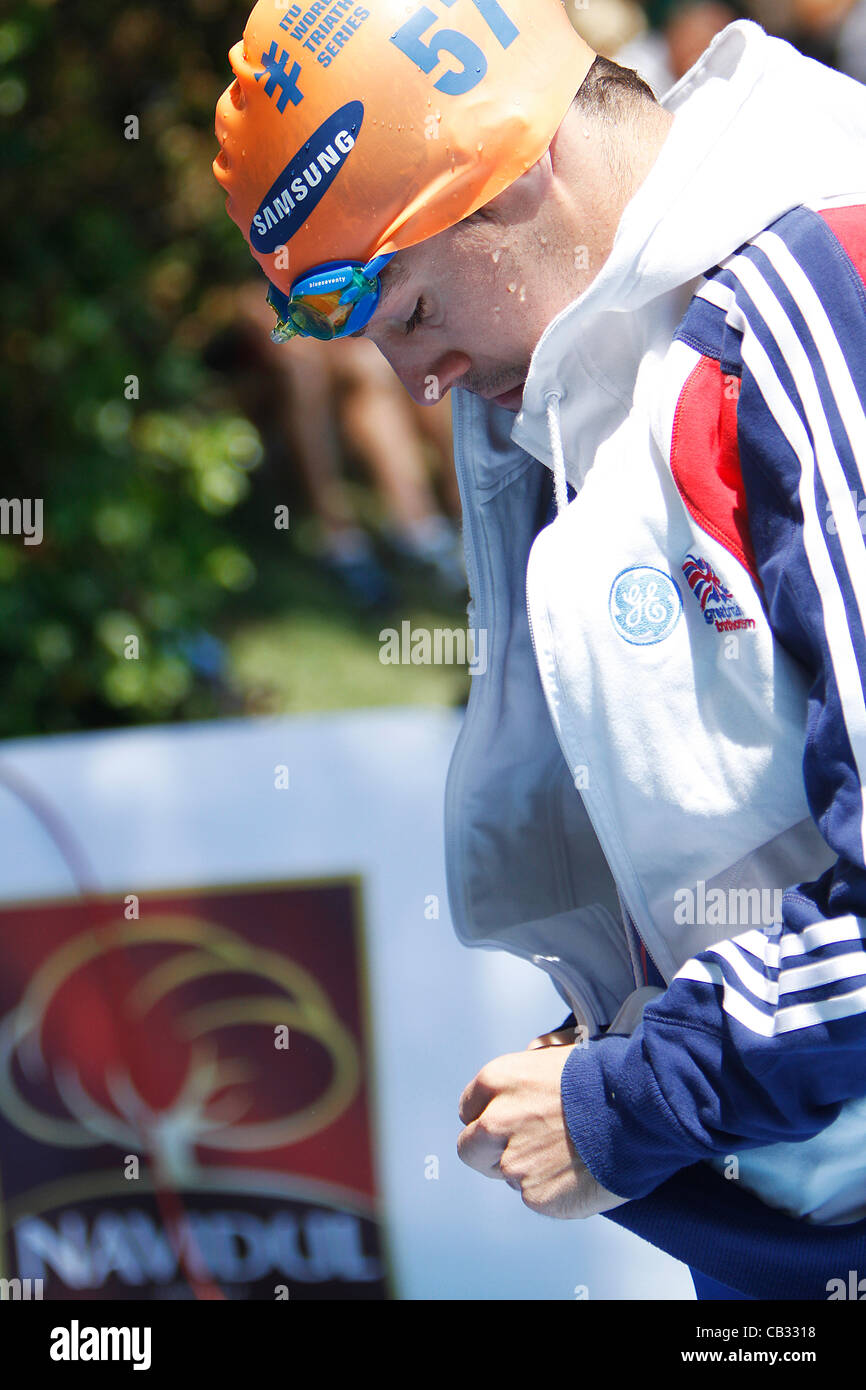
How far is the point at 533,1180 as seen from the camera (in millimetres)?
1193

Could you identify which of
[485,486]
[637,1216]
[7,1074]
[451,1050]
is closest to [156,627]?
[7,1074]

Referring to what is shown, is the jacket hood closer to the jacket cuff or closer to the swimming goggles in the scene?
the swimming goggles

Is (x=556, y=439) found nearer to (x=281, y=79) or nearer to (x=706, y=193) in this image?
(x=706, y=193)

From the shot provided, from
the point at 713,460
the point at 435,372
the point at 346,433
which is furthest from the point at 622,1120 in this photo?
the point at 346,433

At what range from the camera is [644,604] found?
114cm

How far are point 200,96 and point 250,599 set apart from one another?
1.98 metres

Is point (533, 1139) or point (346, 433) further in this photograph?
point (346, 433)

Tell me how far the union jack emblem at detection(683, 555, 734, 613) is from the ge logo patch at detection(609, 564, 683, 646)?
2 cm

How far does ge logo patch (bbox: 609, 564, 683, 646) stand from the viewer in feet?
3.72

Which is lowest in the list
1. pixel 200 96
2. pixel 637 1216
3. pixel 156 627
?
pixel 637 1216

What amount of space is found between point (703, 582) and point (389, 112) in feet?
1.83

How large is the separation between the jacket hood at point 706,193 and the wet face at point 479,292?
0.18ft
